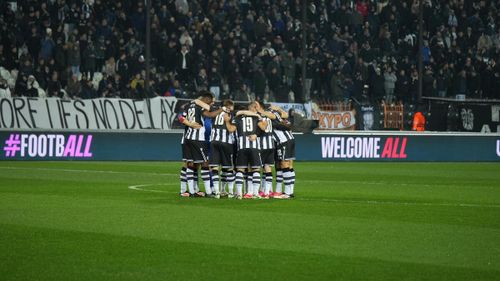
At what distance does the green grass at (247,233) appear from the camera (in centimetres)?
1123

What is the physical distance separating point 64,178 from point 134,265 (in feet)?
48.4

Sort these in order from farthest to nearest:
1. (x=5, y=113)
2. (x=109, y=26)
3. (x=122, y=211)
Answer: (x=109, y=26)
(x=5, y=113)
(x=122, y=211)

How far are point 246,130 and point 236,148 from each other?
61 cm

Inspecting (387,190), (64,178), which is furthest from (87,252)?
(64,178)

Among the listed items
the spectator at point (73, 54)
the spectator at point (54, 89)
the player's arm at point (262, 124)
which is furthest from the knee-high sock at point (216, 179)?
the spectator at point (73, 54)

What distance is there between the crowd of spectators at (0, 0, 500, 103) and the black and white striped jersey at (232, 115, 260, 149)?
15561mm

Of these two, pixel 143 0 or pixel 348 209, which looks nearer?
pixel 348 209

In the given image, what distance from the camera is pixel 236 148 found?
66.3 feet

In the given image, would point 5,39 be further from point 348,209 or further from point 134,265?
point 134,265

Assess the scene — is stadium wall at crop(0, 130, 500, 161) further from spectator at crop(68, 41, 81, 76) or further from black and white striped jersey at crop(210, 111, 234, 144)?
black and white striped jersey at crop(210, 111, 234, 144)

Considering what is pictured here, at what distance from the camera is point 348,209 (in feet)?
59.5

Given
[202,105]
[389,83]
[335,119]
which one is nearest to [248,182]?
A: [202,105]

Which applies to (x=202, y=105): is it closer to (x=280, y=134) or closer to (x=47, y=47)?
(x=280, y=134)

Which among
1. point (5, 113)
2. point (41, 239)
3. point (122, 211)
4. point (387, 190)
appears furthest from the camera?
point (5, 113)
